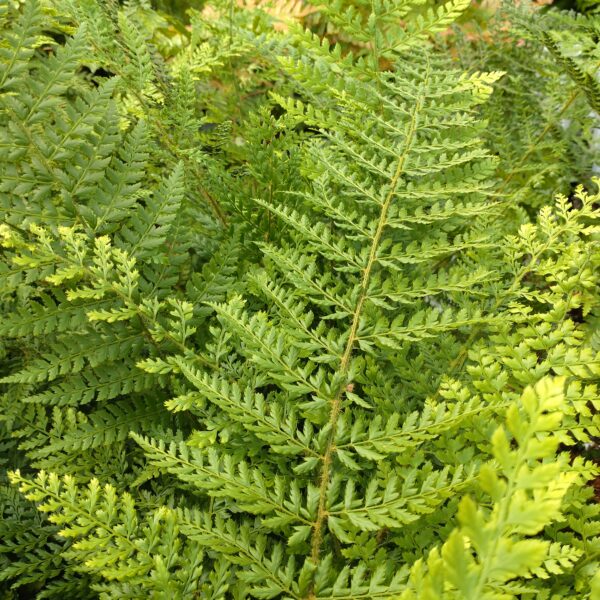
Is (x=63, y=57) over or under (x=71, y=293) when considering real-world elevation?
over

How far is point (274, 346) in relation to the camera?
0.67m

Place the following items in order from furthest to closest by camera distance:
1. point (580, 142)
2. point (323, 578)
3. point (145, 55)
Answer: point (580, 142)
point (145, 55)
point (323, 578)

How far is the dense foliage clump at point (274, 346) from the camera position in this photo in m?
0.62

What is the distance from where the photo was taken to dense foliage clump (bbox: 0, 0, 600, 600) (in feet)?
2.02

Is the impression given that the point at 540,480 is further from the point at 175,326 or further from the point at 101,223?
the point at 101,223

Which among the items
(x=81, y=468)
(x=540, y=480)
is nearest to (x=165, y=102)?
(x=81, y=468)

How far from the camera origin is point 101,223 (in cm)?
78

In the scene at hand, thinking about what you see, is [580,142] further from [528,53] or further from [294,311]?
[294,311]

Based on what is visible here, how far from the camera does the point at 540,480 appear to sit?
38 centimetres

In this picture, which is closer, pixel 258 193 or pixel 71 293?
pixel 71 293

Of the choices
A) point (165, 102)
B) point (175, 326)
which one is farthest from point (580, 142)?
point (175, 326)

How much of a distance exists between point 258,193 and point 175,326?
1.02ft

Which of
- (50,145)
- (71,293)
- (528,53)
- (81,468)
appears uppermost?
(528,53)

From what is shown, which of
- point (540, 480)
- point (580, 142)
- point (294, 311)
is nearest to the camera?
point (540, 480)
